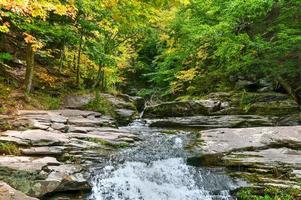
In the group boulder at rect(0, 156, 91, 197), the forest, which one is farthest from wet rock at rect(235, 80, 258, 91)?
boulder at rect(0, 156, 91, 197)

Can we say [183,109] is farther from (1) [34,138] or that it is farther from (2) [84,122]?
(1) [34,138]

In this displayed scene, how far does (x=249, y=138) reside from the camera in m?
11.3

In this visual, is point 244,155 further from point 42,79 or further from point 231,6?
point 42,79

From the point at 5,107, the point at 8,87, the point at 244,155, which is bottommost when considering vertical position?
the point at 244,155

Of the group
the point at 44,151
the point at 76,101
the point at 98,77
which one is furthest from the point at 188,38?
the point at 44,151

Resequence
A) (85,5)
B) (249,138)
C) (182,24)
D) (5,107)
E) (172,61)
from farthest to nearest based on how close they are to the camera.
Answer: (172,61)
(182,24)
(85,5)
(5,107)
(249,138)

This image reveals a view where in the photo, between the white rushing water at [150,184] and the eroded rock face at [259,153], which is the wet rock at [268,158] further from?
the white rushing water at [150,184]

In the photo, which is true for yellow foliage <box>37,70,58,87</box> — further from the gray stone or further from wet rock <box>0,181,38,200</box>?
wet rock <box>0,181,38,200</box>

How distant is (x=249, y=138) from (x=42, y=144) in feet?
21.4

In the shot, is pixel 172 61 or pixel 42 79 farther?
pixel 172 61

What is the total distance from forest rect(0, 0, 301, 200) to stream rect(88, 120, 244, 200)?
5cm

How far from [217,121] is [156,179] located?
276 inches

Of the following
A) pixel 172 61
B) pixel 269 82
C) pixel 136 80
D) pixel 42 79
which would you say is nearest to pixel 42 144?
pixel 42 79

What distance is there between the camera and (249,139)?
1120 cm
